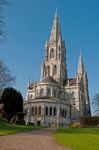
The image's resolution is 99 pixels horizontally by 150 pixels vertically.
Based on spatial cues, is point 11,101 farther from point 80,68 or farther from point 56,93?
point 80,68

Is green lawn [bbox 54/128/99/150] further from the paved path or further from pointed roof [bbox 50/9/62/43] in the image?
pointed roof [bbox 50/9/62/43]

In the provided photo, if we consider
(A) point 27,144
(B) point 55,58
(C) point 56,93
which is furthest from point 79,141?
(B) point 55,58

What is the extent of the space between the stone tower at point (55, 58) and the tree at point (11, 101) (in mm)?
44324

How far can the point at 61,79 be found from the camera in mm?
103250

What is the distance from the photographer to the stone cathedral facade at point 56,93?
80000 mm

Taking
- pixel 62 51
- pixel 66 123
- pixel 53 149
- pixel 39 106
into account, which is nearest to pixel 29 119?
pixel 39 106

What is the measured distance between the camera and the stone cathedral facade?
262 ft

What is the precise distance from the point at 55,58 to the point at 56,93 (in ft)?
56.9

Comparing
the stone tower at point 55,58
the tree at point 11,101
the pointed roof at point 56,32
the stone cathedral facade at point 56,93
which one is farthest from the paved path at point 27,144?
the pointed roof at point 56,32

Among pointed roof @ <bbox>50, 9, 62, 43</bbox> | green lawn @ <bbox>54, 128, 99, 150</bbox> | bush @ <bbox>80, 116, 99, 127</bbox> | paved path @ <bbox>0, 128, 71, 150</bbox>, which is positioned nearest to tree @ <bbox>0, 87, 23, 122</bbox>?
bush @ <bbox>80, 116, 99, 127</bbox>

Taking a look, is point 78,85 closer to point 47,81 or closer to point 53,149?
point 47,81

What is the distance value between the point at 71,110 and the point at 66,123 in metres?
12.2

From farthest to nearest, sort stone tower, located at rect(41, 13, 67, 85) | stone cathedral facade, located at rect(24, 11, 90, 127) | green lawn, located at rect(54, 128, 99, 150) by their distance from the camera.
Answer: stone tower, located at rect(41, 13, 67, 85)
stone cathedral facade, located at rect(24, 11, 90, 127)
green lawn, located at rect(54, 128, 99, 150)

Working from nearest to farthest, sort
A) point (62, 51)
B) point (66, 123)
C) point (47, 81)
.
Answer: point (66, 123), point (47, 81), point (62, 51)
